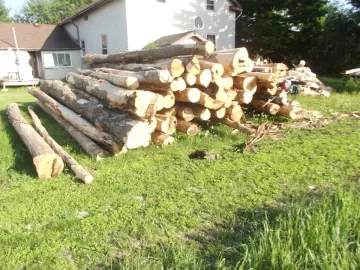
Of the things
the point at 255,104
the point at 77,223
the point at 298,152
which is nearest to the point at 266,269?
the point at 77,223

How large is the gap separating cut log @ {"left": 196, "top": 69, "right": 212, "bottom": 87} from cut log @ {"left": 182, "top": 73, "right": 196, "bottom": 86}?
108 millimetres

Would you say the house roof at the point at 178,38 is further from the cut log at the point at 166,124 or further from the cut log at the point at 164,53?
the cut log at the point at 166,124

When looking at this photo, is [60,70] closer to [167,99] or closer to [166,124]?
[167,99]

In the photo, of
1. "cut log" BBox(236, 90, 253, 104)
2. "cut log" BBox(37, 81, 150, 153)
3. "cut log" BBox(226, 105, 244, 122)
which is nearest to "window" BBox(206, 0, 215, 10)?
"cut log" BBox(37, 81, 150, 153)

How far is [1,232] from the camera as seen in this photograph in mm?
3256

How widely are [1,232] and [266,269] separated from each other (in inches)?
110

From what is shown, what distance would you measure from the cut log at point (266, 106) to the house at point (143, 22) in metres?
11.5

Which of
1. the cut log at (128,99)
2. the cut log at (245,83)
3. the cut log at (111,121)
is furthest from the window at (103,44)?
the cut log at (245,83)

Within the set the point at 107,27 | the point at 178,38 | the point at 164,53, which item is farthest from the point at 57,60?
the point at 164,53

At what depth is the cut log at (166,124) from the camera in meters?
5.82

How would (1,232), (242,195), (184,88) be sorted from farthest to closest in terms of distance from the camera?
(184,88)
(242,195)
(1,232)

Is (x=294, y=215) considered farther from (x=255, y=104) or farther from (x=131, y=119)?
(x=255, y=104)

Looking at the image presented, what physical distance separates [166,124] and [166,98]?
511 mm

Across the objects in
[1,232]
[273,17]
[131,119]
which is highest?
[273,17]
